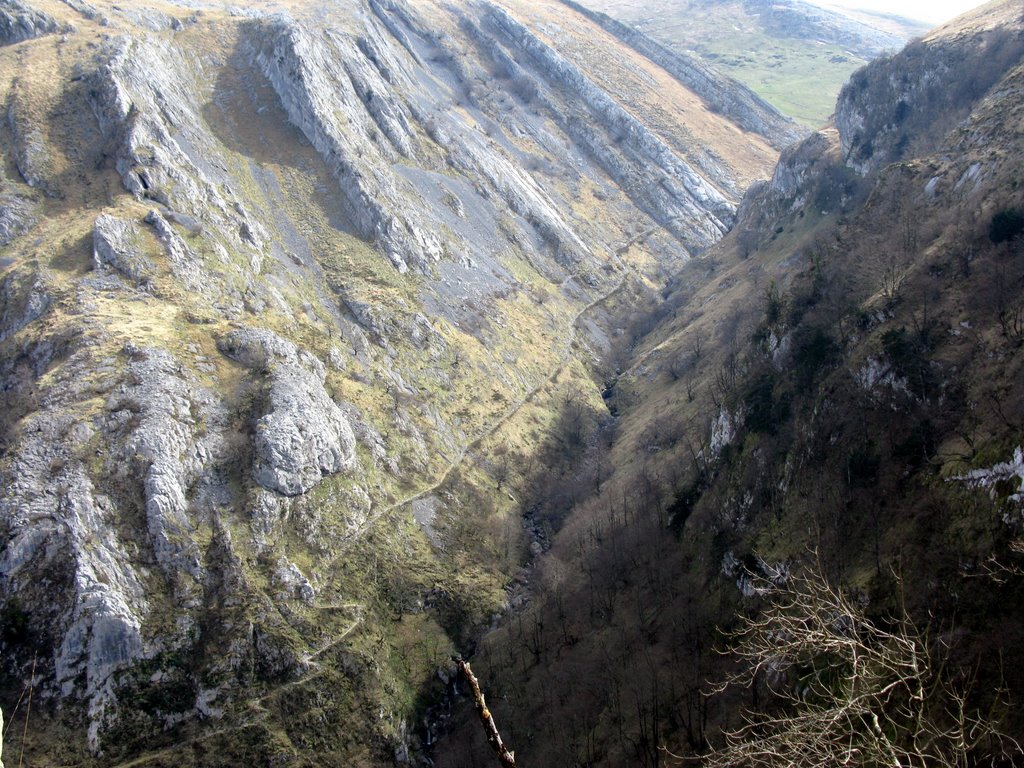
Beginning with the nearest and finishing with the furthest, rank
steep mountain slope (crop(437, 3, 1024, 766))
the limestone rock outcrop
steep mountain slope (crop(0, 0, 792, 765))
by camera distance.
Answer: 1. steep mountain slope (crop(437, 3, 1024, 766))
2. steep mountain slope (crop(0, 0, 792, 765))
3. the limestone rock outcrop

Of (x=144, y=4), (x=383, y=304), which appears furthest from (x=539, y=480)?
(x=144, y=4)

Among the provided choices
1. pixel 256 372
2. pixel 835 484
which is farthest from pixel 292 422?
pixel 835 484

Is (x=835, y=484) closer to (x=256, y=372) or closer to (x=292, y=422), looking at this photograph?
(x=292, y=422)

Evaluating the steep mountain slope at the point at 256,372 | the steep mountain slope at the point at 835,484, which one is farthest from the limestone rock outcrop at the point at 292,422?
the steep mountain slope at the point at 835,484

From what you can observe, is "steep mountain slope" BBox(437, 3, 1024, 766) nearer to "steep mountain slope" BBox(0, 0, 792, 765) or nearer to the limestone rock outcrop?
"steep mountain slope" BBox(0, 0, 792, 765)

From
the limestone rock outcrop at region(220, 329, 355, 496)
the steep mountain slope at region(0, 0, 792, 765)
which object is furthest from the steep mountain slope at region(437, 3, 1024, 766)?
the limestone rock outcrop at region(220, 329, 355, 496)

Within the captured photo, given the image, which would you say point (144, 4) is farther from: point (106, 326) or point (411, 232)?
point (106, 326)
